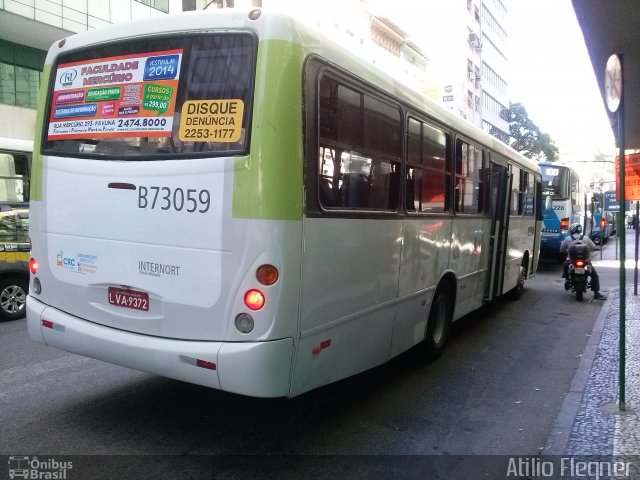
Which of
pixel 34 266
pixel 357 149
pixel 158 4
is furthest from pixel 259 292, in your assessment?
pixel 158 4

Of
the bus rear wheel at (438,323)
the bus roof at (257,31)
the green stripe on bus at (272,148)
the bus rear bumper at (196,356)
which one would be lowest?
the bus rear wheel at (438,323)

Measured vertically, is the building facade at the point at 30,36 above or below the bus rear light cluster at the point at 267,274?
above

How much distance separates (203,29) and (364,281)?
2.23 metres

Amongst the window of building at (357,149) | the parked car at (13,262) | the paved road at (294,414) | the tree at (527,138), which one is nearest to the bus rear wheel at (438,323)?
the paved road at (294,414)

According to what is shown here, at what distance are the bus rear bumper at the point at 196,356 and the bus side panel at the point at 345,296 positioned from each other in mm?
230

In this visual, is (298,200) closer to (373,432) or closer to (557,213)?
(373,432)

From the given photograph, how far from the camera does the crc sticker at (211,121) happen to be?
3.71 meters

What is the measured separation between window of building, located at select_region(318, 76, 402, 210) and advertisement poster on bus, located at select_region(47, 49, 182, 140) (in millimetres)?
1109

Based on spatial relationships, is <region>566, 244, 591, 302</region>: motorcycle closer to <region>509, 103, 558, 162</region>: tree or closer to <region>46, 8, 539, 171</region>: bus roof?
<region>46, 8, 539, 171</region>: bus roof

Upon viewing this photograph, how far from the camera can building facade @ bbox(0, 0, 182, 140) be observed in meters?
17.8

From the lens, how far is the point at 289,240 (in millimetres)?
3623

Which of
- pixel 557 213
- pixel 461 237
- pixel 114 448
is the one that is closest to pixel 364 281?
pixel 114 448

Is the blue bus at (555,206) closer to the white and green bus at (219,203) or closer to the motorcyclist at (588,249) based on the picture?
the motorcyclist at (588,249)

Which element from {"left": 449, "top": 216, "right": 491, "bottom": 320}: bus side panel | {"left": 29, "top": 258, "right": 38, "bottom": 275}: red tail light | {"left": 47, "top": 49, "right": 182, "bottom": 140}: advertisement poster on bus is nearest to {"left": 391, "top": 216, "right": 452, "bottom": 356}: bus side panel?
{"left": 449, "top": 216, "right": 491, "bottom": 320}: bus side panel
